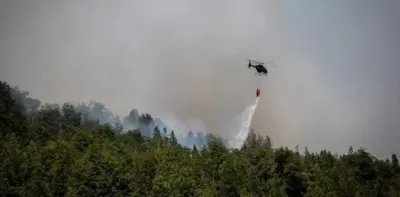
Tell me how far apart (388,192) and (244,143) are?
118ft

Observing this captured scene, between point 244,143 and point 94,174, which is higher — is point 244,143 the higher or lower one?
the higher one

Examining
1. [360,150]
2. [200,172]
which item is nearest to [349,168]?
[360,150]

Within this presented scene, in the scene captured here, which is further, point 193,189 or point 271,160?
point 271,160

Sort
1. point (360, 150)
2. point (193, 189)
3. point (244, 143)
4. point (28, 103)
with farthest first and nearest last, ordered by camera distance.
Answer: point (28, 103), point (244, 143), point (360, 150), point (193, 189)

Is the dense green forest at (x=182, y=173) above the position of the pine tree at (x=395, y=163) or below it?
below

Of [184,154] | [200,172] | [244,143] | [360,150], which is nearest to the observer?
[200,172]

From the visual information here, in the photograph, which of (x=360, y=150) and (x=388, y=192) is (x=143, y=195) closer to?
(x=388, y=192)

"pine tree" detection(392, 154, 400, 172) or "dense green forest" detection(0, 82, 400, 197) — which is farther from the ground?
"pine tree" detection(392, 154, 400, 172)

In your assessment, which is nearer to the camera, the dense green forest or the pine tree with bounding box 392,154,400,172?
the dense green forest

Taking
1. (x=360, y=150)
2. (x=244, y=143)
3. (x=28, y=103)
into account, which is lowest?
(x=360, y=150)

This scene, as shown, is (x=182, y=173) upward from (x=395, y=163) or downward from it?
downward

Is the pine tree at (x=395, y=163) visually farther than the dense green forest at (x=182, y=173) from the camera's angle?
Yes

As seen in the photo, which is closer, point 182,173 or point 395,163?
point 182,173

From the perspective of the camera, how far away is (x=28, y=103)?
17600 cm
